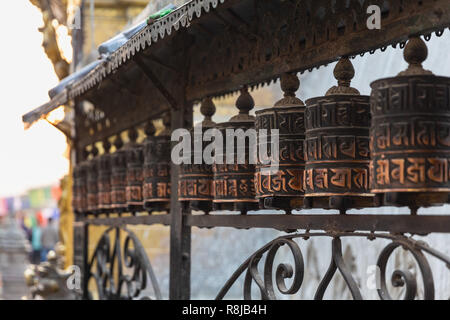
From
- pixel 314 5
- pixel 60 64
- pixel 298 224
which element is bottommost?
pixel 298 224

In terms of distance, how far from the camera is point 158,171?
5.86 meters

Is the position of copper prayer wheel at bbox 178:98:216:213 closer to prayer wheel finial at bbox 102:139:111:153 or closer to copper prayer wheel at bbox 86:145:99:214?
copper prayer wheel at bbox 86:145:99:214

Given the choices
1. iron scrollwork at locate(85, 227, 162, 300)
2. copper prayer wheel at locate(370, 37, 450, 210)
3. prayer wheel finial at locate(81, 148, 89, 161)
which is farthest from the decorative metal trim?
prayer wheel finial at locate(81, 148, 89, 161)

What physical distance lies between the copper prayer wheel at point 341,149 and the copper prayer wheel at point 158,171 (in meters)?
2.36

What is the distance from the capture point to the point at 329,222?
12.2ft

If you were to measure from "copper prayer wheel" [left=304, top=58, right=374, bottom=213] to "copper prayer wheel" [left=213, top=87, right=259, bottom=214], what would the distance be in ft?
3.02

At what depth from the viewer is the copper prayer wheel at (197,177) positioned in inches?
199

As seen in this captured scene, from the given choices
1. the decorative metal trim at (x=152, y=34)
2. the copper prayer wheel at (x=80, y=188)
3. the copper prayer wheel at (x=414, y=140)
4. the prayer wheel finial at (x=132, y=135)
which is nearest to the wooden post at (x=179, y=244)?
the decorative metal trim at (x=152, y=34)

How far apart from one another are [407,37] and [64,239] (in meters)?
10.4

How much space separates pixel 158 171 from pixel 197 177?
85cm

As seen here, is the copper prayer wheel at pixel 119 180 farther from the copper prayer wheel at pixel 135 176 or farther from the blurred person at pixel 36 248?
the blurred person at pixel 36 248

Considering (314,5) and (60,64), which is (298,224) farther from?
(60,64)

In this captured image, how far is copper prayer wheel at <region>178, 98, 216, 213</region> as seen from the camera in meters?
5.05

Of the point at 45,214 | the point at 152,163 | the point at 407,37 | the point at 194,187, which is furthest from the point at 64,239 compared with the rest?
the point at 45,214
